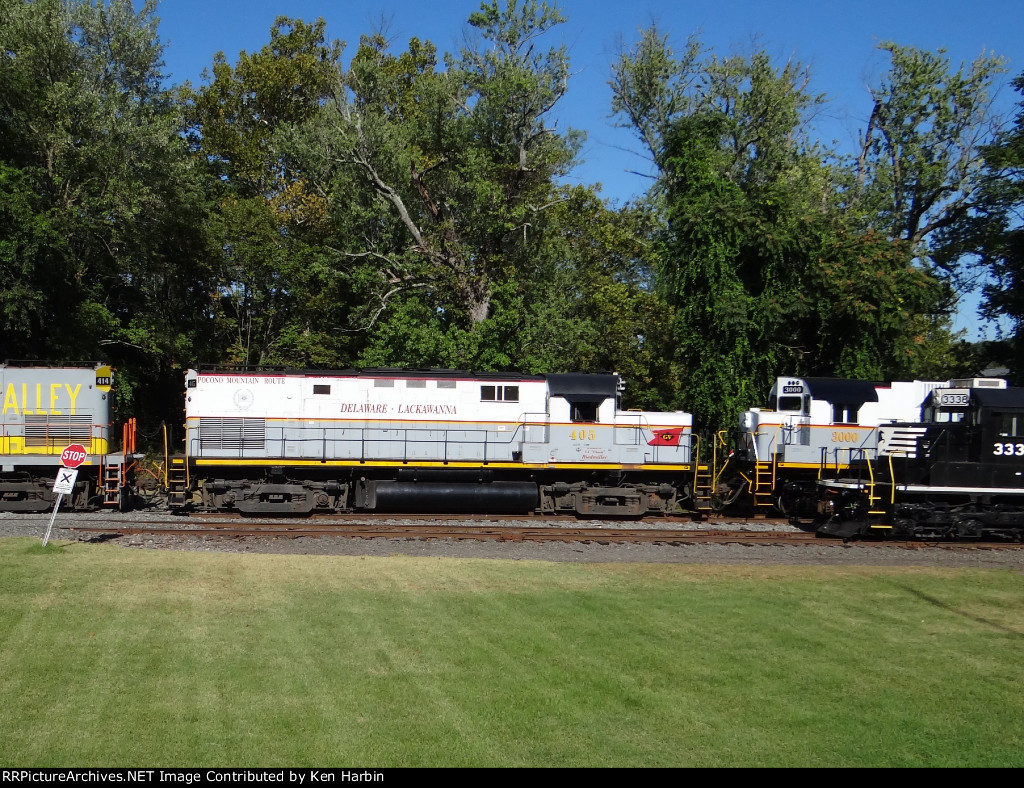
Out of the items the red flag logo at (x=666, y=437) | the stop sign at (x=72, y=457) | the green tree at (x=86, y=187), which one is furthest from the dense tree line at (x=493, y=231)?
the stop sign at (x=72, y=457)

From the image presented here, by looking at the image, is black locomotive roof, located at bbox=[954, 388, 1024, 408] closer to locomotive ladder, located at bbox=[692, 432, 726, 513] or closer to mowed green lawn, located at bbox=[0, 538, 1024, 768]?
mowed green lawn, located at bbox=[0, 538, 1024, 768]

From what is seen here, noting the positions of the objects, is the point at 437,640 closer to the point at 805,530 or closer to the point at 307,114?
the point at 805,530

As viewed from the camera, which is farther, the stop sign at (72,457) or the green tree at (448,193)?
the green tree at (448,193)

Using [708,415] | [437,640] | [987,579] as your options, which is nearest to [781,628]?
[437,640]

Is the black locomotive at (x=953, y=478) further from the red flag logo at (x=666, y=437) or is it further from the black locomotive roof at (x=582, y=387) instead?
the black locomotive roof at (x=582, y=387)

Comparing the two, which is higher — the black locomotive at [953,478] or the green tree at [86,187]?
the green tree at [86,187]

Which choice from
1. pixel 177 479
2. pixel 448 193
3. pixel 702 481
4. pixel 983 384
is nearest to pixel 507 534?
pixel 702 481

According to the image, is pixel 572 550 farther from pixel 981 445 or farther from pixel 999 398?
pixel 999 398

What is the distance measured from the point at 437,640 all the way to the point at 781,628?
4.44 meters

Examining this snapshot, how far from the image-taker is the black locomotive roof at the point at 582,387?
20.2m

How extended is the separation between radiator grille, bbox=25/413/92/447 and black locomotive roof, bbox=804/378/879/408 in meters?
18.7

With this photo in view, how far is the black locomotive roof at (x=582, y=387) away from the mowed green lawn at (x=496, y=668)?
754cm

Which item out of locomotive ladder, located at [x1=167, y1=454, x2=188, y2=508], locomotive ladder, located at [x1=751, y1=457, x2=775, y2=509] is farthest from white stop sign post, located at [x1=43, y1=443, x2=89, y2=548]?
locomotive ladder, located at [x1=751, y1=457, x2=775, y2=509]

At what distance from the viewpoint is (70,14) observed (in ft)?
93.5
